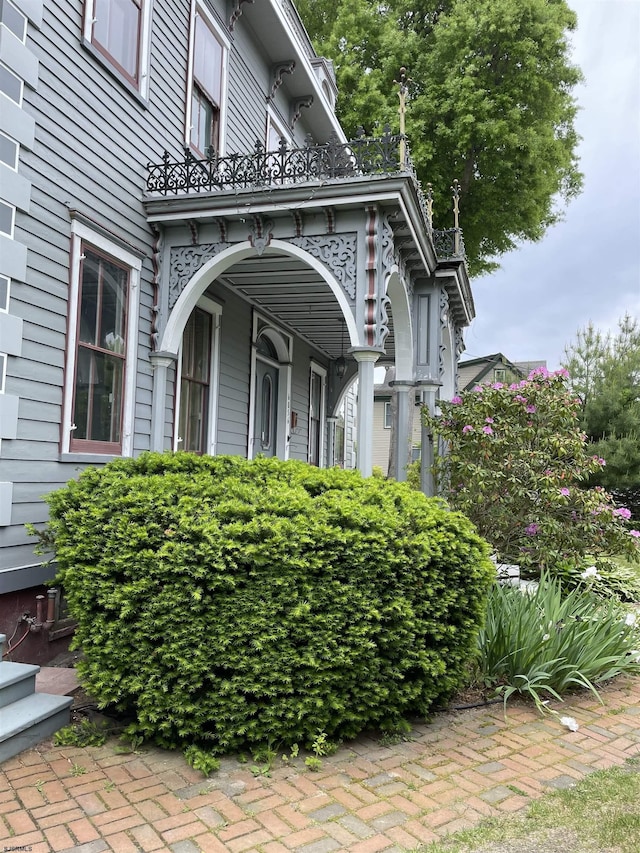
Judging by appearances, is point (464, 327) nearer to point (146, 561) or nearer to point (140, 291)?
point (140, 291)

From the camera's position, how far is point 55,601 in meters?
4.66

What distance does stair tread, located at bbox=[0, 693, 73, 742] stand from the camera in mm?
3195

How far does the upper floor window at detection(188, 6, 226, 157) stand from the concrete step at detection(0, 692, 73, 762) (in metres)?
5.99

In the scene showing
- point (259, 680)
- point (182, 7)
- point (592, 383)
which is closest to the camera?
point (259, 680)

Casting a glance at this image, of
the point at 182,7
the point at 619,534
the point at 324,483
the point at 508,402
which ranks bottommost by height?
the point at 619,534

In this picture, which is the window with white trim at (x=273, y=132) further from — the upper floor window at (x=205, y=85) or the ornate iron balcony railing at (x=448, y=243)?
the ornate iron balcony railing at (x=448, y=243)

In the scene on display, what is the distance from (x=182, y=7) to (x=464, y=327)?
7.56m

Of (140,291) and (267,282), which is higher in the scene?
(267,282)

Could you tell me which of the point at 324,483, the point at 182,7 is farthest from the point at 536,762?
the point at 182,7

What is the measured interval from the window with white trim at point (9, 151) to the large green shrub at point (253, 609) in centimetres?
247

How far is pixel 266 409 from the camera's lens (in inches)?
412

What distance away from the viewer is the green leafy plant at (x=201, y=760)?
308 centimetres

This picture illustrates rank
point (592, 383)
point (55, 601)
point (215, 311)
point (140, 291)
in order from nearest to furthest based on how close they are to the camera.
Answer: point (55, 601)
point (140, 291)
point (215, 311)
point (592, 383)

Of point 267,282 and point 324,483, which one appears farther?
point 267,282
